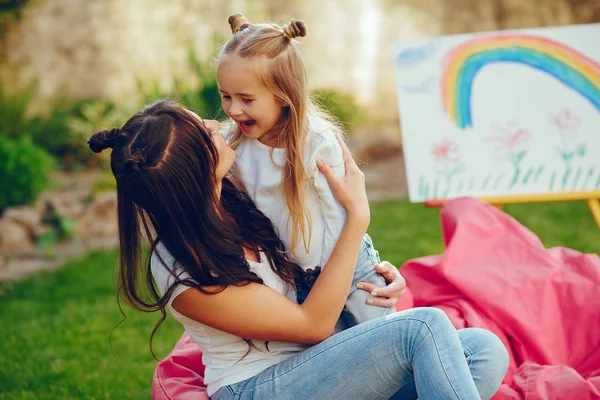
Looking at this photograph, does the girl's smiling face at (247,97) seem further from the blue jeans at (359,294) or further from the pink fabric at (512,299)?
the pink fabric at (512,299)

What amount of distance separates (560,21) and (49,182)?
4198 millimetres

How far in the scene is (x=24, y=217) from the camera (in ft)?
14.7

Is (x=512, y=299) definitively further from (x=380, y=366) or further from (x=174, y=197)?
(x=174, y=197)

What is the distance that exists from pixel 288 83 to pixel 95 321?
1.88m

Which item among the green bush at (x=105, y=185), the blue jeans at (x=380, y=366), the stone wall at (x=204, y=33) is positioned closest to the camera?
the blue jeans at (x=380, y=366)

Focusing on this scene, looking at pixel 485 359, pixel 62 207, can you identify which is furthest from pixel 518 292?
pixel 62 207

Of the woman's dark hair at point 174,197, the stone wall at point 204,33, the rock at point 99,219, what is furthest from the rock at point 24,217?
the woman's dark hair at point 174,197

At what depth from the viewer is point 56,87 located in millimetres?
5973

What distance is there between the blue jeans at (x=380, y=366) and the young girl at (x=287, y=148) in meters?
0.22

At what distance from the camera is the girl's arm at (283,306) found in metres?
1.57

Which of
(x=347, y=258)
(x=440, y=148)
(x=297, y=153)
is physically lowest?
(x=440, y=148)

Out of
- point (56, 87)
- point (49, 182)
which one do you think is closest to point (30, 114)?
point (56, 87)

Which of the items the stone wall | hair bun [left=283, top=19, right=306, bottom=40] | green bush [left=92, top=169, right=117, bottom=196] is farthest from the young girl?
the stone wall

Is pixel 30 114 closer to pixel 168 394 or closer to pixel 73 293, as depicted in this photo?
pixel 73 293
